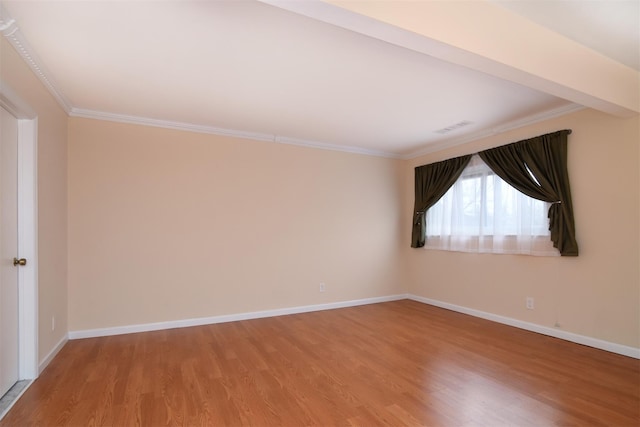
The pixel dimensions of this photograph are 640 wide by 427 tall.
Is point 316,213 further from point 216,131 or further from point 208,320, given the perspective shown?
point 208,320

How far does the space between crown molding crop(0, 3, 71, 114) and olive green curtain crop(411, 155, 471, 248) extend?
15.5 feet

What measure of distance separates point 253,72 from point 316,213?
2.54 m

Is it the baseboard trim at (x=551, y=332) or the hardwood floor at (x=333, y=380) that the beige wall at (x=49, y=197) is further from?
the baseboard trim at (x=551, y=332)

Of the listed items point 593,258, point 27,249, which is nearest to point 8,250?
point 27,249

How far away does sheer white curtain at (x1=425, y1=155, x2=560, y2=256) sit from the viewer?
3750 mm

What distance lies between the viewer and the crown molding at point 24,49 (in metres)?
2.01

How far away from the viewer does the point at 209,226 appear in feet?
13.6

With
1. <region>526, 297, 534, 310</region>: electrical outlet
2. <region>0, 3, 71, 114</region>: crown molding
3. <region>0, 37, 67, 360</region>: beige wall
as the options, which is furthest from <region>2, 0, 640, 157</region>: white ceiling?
<region>526, 297, 534, 310</region>: electrical outlet

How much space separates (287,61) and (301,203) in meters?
2.48

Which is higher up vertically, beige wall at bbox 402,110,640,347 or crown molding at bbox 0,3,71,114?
crown molding at bbox 0,3,71,114

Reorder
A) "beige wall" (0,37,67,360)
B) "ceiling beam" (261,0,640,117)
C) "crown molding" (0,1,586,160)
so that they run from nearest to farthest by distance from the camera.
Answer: "ceiling beam" (261,0,640,117), "crown molding" (0,1,586,160), "beige wall" (0,37,67,360)

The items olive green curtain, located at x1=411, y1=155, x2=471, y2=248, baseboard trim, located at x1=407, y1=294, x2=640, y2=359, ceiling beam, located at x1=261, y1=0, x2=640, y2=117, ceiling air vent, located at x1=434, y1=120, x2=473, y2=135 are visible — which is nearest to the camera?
ceiling beam, located at x1=261, y1=0, x2=640, y2=117

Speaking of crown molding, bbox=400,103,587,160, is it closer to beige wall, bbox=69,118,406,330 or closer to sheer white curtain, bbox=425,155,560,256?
sheer white curtain, bbox=425,155,560,256

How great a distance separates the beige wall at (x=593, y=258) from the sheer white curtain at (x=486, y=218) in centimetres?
22
